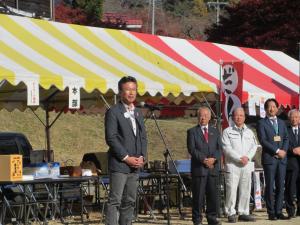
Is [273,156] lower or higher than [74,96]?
lower

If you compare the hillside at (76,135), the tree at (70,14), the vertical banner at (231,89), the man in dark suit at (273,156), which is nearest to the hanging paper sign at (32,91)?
the vertical banner at (231,89)

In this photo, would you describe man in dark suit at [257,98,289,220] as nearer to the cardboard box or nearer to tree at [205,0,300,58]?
the cardboard box

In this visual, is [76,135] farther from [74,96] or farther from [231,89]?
[74,96]

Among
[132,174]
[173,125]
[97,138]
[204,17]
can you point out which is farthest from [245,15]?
[132,174]

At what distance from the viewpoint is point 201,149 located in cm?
1057

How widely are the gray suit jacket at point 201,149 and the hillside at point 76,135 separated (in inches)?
595

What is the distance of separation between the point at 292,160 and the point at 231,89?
1.53 metres

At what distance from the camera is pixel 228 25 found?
4119cm

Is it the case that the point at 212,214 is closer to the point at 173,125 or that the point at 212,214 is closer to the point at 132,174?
the point at 132,174

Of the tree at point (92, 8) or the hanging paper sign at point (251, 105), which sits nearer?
the hanging paper sign at point (251, 105)

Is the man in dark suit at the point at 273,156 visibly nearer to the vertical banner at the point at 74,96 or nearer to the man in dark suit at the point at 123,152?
the vertical banner at the point at 74,96

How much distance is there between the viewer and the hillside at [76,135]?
27094mm

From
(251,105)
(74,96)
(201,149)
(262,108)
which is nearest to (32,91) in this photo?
(74,96)

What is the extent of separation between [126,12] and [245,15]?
24317 millimetres
